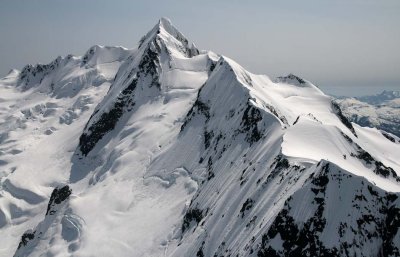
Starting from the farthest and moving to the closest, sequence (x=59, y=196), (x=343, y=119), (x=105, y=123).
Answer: (x=105, y=123) < (x=343, y=119) < (x=59, y=196)

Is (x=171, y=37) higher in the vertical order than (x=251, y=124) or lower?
lower

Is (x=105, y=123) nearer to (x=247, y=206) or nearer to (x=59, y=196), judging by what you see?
(x=59, y=196)

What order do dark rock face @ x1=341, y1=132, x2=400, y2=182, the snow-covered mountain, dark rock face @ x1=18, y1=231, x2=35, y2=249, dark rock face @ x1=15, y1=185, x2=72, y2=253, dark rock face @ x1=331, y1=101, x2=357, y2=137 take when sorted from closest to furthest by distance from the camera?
the snow-covered mountain < dark rock face @ x1=341, y1=132, x2=400, y2=182 < dark rock face @ x1=15, y1=185, x2=72, y2=253 < dark rock face @ x1=18, y1=231, x2=35, y2=249 < dark rock face @ x1=331, y1=101, x2=357, y2=137

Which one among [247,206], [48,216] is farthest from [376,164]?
[48,216]

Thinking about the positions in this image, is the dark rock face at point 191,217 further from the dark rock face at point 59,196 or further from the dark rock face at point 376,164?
the dark rock face at point 59,196

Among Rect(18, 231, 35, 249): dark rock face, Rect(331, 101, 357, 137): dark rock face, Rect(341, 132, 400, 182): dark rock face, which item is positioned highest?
Rect(341, 132, 400, 182): dark rock face

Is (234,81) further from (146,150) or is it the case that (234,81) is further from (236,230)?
(236,230)

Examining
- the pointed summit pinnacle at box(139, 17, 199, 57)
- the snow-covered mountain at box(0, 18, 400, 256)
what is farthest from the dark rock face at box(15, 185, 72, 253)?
the pointed summit pinnacle at box(139, 17, 199, 57)

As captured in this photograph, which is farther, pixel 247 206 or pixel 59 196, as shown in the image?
pixel 59 196

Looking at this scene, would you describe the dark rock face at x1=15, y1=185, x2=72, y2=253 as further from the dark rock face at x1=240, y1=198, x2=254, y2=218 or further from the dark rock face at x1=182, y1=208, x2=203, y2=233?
the dark rock face at x1=240, y1=198, x2=254, y2=218

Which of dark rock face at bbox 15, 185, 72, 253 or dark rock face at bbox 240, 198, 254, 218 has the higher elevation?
dark rock face at bbox 240, 198, 254, 218
